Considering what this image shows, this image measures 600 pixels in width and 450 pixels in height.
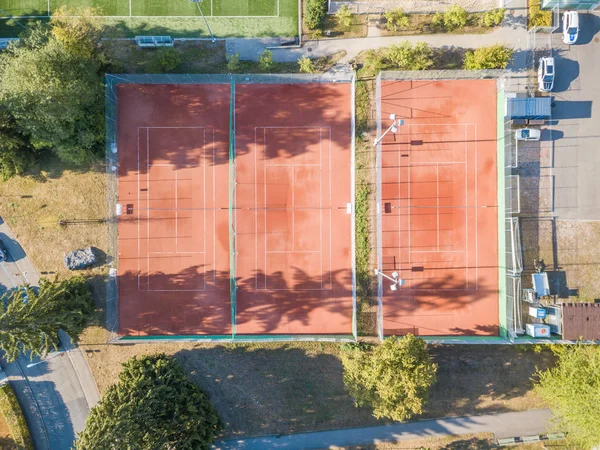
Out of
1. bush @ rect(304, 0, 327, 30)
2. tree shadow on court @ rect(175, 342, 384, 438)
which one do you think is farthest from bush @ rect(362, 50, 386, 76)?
tree shadow on court @ rect(175, 342, 384, 438)

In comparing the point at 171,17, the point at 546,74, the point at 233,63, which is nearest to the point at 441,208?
the point at 546,74

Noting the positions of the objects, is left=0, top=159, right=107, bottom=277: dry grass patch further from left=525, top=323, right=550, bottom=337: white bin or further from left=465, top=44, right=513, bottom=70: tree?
left=525, top=323, right=550, bottom=337: white bin

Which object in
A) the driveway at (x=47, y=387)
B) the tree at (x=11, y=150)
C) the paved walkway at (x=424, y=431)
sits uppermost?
the tree at (x=11, y=150)

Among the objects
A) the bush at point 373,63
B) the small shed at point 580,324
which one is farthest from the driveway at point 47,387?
the small shed at point 580,324

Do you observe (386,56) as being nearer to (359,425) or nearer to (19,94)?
(19,94)

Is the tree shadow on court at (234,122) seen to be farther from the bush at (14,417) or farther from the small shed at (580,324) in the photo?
the small shed at (580,324)

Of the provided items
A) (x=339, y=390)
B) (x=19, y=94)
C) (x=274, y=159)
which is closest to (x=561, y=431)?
(x=339, y=390)
